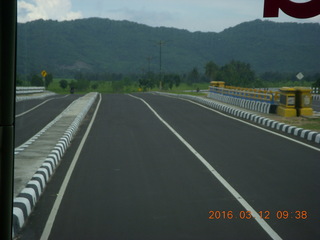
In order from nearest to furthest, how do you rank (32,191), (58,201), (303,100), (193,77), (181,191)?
1. (32,191)
2. (58,201)
3. (181,191)
4. (303,100)
5. (193,77)

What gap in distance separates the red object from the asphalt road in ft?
11.2

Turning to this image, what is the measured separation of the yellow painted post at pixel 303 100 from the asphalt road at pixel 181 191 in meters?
7.42

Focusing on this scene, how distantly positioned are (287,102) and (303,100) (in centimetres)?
73

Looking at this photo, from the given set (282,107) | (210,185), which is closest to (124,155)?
(210,185)

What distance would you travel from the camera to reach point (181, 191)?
6.98 metres

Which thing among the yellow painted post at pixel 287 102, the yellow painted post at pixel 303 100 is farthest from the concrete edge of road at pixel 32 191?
the yellow painted post at pixel 303 100

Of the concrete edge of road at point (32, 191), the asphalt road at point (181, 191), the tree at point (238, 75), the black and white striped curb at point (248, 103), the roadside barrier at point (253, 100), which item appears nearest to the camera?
the asphalt road at point (181, 191)

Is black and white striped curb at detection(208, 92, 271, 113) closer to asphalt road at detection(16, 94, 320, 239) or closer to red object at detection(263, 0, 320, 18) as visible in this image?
asphalt road at detection(16, 94, 320, 239)

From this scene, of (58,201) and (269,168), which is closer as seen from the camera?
(58,201)
